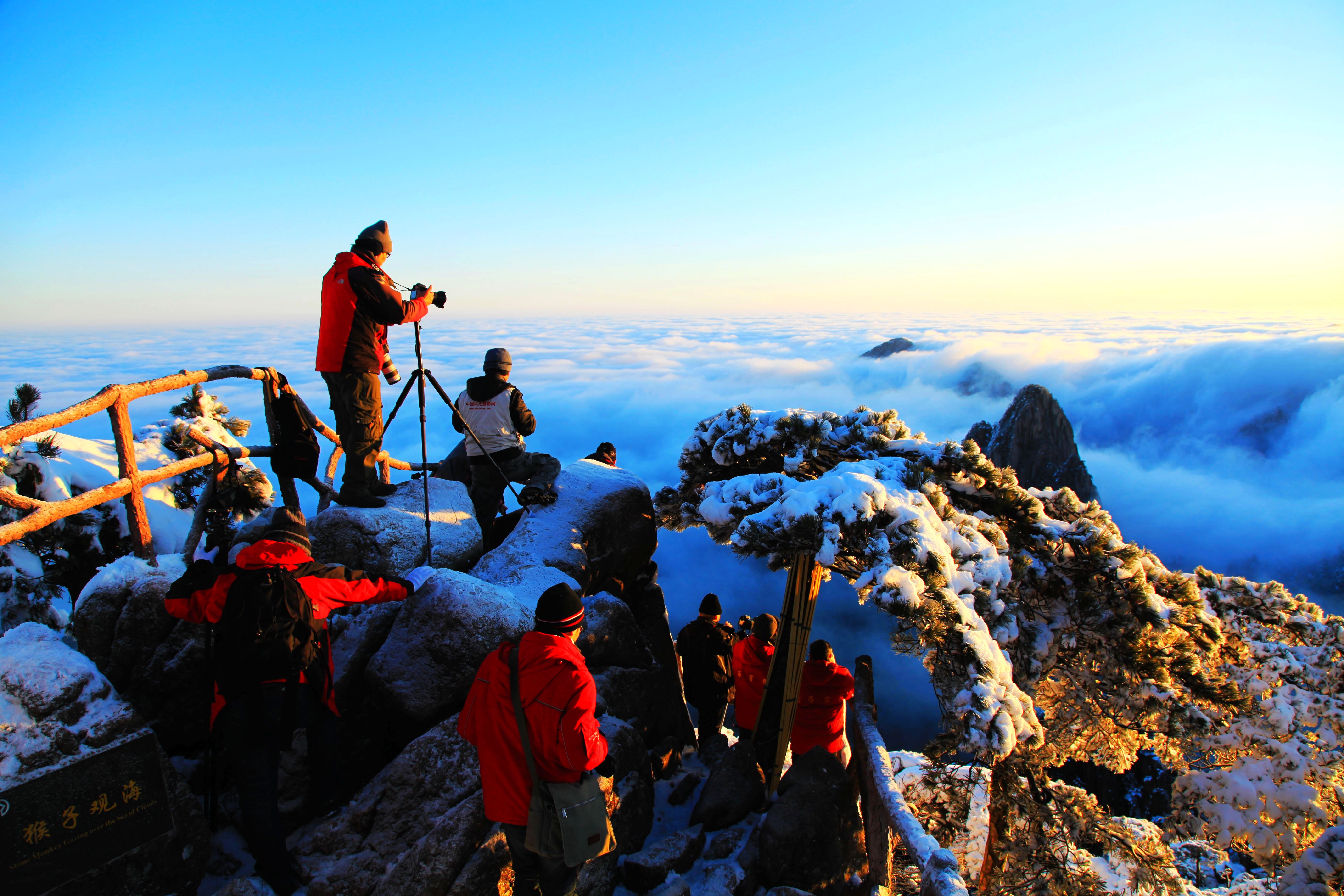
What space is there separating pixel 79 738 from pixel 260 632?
3.94 feet

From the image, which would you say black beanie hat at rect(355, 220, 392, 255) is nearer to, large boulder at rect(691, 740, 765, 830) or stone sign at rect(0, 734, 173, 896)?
stone sign at rect(0, 734, 173, 896)

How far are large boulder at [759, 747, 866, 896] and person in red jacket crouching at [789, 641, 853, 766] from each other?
16 centimetres

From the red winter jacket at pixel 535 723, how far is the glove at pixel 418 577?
165 centimetres

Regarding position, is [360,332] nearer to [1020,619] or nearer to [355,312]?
[355,312]

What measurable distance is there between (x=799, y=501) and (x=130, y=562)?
521 cm

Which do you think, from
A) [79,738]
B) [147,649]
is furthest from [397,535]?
[79,738]

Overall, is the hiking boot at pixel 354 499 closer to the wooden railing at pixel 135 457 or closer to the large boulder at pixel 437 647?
A: the wooden railing at pixel 135 457

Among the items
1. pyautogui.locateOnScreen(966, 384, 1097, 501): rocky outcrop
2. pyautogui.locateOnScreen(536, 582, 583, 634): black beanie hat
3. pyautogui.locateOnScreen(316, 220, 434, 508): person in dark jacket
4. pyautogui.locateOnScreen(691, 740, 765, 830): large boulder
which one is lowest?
pyautogui.locateOnScreen(966, 384, 1097, 501): rocky outcrop

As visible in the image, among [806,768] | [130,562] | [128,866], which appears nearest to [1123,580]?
[806,768]

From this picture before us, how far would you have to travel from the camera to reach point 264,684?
11.3 feet

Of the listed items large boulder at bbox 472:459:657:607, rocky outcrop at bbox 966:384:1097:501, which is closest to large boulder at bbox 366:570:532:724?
large boulder at bbox 472:459:657:607

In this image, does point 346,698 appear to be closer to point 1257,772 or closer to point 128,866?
point 128,866

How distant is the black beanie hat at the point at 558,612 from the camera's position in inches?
119

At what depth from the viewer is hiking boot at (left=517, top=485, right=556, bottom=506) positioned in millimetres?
7062
